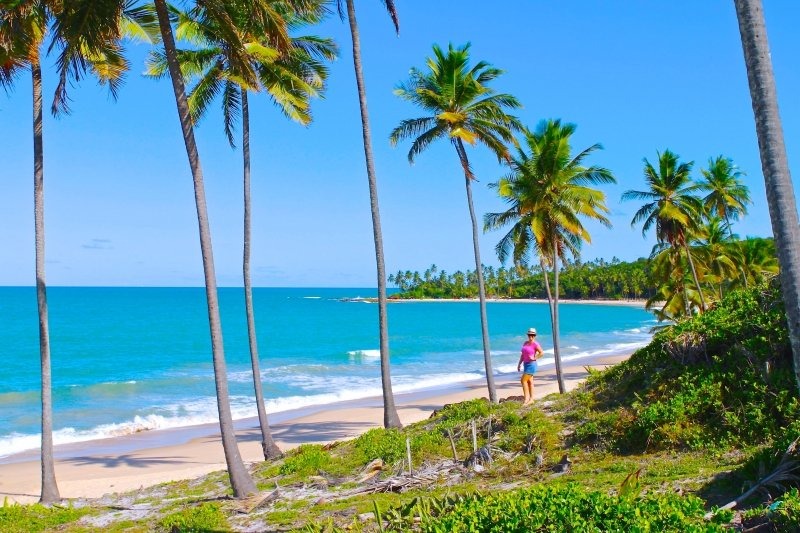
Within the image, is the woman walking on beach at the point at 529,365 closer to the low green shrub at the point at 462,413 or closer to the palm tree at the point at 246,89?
the low green shrub at the point at 462,413

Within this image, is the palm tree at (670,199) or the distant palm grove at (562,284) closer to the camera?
the palm tree at (670,199)

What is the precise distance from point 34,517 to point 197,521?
3305mm

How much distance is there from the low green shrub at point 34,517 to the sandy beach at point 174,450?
3299 millimetres

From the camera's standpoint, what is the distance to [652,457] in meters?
9.12

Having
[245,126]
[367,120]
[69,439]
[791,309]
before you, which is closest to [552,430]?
[791,309]

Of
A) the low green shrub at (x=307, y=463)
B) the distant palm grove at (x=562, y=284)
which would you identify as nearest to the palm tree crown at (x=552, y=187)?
the low green shrub at (x=307, y=463)

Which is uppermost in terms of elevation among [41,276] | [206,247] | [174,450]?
[206,247]

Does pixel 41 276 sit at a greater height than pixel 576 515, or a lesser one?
greater

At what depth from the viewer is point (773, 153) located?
186 inches

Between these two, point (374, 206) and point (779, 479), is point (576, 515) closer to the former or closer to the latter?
point (779, 479)

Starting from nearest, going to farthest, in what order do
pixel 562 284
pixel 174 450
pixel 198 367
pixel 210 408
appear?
pixel 174 450 < pixel 210 408 < pixel 198 367 < pixel 562 284

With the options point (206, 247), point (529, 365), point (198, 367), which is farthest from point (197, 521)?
point (198, 367)

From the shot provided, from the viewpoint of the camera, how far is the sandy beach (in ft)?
49.7

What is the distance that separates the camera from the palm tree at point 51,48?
9.76 meters
